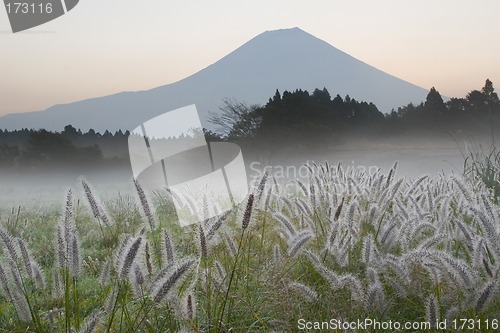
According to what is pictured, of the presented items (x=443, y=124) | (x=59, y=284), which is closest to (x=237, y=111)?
(x=443, y=124)

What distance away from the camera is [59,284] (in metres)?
2.88

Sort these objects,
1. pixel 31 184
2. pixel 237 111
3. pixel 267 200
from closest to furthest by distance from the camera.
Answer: pixel 267 200 < pixel 31 184 < pixel 237 111

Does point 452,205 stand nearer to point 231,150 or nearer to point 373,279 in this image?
point 373,279

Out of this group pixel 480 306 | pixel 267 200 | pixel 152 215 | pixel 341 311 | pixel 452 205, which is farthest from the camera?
pixel 452 205

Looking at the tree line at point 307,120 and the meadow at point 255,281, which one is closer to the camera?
the meadow at point 255,281

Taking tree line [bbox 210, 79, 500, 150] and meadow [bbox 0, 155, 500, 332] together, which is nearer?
meadow [bbox 0, 155, 500, 332]

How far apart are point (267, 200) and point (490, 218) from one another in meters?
1.71

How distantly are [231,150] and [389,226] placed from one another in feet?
49.7

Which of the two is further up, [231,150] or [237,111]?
[237,111]

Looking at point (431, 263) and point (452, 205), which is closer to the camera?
point (431, 263)

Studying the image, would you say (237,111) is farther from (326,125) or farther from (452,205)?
(452,205)

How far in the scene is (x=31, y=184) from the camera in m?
16.7

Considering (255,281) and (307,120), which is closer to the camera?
(255,281)

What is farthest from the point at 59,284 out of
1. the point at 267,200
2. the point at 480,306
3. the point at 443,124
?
the point at 443,124
